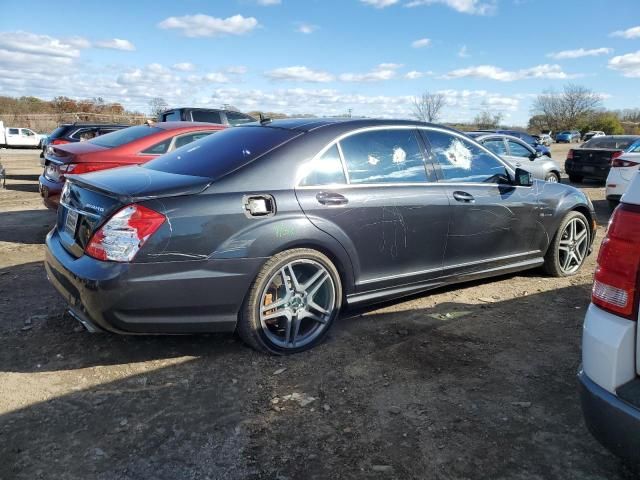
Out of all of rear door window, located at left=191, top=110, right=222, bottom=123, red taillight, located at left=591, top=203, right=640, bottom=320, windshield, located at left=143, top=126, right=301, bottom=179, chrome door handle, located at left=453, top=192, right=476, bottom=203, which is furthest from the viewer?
rear door window, located at left=191, top=110, right=222, bottom=123

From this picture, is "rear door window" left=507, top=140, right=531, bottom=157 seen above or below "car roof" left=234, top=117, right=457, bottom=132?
below

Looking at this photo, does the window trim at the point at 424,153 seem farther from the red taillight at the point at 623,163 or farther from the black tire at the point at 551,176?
the black tire at the point at 551,176

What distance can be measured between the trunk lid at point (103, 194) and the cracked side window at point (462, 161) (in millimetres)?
2043

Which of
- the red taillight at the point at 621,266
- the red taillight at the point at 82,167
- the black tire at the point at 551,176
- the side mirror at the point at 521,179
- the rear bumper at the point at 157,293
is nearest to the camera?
the red taillight at the point at 621,266

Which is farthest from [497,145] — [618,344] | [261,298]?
[618,344]

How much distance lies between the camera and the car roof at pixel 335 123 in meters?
3.93

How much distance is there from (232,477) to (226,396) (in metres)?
0.73

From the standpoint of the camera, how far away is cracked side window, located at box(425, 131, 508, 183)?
4.37 metres

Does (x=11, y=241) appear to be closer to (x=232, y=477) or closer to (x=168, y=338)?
(x=168, y=338)

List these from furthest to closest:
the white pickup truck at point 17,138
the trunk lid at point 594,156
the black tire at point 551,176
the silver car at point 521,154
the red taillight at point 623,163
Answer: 1. the white pickup truck at point 17,138
2. the trunk lid at point 594,156
3. the black tire at point 551,176
4. the silver car at point 521,154
5. the red taillight at point 623,163

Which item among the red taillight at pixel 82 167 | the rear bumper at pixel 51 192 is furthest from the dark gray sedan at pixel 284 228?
the rear bumper at pixel 51 192

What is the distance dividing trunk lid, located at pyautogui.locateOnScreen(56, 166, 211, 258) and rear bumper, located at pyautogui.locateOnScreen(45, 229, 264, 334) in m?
0.17

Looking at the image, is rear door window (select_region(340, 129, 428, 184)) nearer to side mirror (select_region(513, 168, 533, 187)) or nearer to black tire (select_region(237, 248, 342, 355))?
black tire (select_region(237, 248, 342, 355))

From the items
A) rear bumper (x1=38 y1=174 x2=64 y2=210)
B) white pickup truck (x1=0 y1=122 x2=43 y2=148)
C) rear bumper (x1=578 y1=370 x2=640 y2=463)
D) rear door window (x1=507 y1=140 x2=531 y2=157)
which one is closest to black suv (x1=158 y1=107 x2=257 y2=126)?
rear door window (x1=507 y1=140 x2=531 y2=157)
